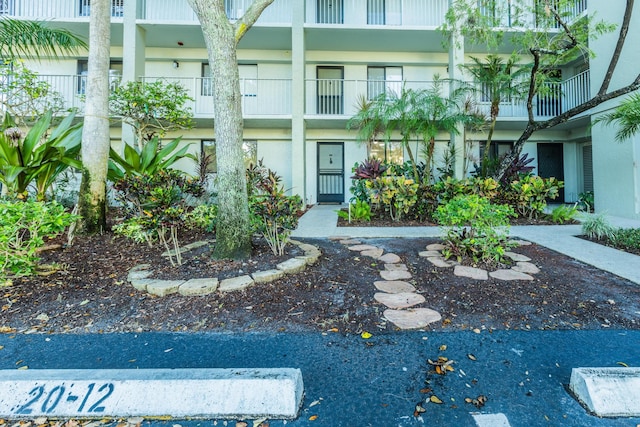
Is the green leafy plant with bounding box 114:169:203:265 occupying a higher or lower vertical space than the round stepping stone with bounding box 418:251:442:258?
higher

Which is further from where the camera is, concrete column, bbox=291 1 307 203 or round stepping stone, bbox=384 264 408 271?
concrete column, bbox=291 1 307 203

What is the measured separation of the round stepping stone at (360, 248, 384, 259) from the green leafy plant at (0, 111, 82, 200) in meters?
4.26

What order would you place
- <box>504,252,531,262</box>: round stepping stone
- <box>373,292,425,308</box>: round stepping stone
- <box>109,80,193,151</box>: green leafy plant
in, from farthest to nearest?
1. <box>109,80,193,151</box>: green leafy plant
2. <box>504,252,531,262</box>: round stepping stone
3. <box>373,292,425,308</box>: round stepping stone

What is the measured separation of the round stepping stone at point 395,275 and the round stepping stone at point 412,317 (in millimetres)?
702

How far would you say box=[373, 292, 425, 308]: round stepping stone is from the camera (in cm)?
263

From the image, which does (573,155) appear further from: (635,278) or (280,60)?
(280,60)

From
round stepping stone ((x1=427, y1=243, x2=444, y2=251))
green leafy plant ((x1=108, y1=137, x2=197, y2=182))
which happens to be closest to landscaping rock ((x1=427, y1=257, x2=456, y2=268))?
round stepping stone ((x1=427, y1=243, x2=444, y2=251))

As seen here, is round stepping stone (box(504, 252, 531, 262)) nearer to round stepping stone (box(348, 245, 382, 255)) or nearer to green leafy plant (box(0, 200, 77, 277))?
round stepping stone (box(348, 245, 382, 255))

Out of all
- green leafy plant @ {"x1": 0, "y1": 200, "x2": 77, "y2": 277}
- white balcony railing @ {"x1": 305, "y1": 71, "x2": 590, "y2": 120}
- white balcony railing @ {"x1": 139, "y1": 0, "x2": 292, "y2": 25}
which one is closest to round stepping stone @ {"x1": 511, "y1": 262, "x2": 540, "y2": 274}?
green leafy plant @ {"x1": 0, "y1": 200, "x2": 77, "y2": 277}

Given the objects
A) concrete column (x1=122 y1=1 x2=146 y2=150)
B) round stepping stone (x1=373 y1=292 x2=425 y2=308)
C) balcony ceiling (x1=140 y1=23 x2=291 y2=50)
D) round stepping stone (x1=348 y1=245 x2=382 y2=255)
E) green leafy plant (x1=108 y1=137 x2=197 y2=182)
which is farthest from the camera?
balcony ceiling (x1=140 y1=23 x2=291 y2=50)

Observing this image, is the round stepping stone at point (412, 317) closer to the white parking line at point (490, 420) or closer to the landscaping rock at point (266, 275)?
the white parking line at point (490, 420)

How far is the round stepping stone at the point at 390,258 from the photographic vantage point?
12.4ft

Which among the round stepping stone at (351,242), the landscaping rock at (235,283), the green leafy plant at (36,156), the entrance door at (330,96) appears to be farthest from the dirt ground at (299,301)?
the entrance door at (330,96)

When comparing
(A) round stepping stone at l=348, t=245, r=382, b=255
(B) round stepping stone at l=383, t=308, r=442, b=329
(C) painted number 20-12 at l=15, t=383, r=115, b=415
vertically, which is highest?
(A) round stepping stone at l=348, t=245, r=382, b=255
